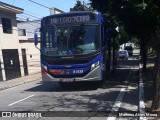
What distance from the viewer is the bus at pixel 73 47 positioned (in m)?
14.4

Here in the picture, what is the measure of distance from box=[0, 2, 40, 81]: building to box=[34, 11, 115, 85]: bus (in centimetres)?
1099

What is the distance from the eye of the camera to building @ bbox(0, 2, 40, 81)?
25.4 meters

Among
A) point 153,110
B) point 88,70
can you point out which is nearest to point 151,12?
point 88,70

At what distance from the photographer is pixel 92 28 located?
571 inches

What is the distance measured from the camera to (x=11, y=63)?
26.9 m

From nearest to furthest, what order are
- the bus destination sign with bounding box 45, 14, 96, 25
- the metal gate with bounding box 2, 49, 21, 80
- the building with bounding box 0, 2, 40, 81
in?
1. the bus destination sign with bounding box 45, 14, 96, 25
2. the building with bounding box 0, 2, 40, 81
3. the metal gate with bounding box 2, 49, 21, 80

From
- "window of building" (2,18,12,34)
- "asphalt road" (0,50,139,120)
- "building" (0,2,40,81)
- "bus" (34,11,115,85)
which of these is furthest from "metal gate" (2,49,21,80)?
"asphalt road" (0,50,139,120)

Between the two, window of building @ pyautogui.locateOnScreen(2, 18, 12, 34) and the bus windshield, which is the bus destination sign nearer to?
the bus windshield

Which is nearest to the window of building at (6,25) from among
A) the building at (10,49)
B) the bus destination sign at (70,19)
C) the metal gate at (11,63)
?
the building at (10,49)

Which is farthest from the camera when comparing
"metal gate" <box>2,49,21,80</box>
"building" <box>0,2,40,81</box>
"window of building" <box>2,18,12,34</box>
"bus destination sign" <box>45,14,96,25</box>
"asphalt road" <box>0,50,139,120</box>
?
"window of building" <box>2,18,12,34</box>

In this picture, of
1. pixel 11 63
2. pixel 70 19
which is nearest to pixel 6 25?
pixel 11 63

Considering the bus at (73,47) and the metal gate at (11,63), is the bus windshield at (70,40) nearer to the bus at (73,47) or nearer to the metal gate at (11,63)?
the bus at (73,47)

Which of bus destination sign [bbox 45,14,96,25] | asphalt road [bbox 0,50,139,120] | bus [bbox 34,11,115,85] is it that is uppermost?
bus destination sign [bbox 45,14,96,25]

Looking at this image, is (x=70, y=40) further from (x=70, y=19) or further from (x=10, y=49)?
(x=10, y=49)
